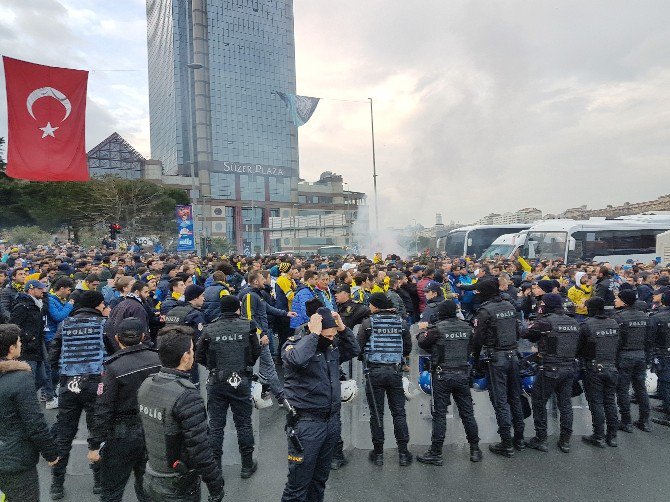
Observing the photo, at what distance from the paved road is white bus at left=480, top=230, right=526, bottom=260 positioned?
19108mm

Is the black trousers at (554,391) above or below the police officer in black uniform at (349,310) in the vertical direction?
below

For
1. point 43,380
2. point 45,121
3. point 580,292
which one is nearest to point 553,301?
point 580,292

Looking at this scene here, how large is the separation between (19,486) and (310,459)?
7.32 ft

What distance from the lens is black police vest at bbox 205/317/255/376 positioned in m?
4.87

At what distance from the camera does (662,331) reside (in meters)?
6.56

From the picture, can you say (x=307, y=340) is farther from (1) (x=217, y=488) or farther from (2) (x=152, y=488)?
(2) (x=152, y=488)

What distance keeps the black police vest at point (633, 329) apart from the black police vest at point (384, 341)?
10.8ft

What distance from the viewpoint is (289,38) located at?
10350 centimetres

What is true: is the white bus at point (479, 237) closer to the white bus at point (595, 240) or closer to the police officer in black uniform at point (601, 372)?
the white bus at point (595, 240)

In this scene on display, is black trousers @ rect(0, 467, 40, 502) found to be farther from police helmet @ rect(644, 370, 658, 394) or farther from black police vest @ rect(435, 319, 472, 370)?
police helmet @ rect(644, 370, 658, 394)

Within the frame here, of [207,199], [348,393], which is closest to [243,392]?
[348,393]

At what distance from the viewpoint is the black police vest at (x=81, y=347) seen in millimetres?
4668

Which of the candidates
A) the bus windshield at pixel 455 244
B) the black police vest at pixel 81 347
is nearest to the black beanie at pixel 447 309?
the black police vest at pixel 81 347

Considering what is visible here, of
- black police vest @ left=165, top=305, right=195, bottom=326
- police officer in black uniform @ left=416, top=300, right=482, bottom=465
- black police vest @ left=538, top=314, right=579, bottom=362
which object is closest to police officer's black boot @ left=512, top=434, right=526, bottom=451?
police officer in black uniform @ left=416, top=300, right=482, bottom=465
